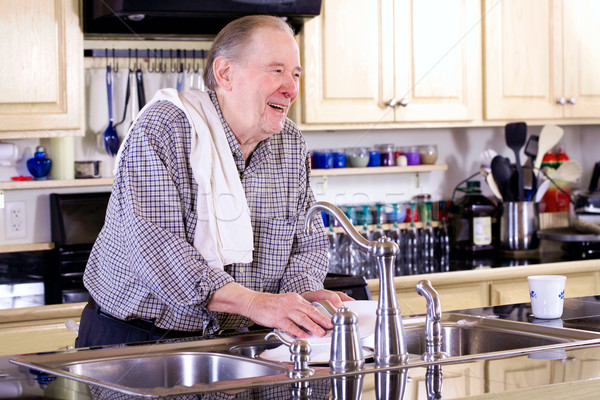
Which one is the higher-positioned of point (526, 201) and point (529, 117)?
point (529, 117)

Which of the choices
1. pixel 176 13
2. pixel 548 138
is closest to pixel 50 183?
pixel 176 13

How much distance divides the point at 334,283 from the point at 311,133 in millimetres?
1100

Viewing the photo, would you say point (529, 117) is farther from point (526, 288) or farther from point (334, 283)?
point (334, 283)

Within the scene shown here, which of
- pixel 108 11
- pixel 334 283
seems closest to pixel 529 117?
pixel 334 283

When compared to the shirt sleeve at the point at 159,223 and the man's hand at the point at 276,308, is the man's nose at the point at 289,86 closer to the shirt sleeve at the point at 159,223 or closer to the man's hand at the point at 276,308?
the shirt sleeve at the point at 159,223

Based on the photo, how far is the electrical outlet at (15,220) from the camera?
3.08 meters

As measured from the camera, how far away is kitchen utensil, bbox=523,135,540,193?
3.56m

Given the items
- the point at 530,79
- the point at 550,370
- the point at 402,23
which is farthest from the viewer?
the point at 530,79

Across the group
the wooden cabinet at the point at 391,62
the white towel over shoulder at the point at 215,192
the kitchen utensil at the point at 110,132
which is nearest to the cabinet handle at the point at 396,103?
the wooden cabinet at the point at 391,62

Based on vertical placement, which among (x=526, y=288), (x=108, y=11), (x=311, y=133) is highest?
(x=108, y=11)

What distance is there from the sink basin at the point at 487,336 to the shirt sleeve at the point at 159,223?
0.41 meters

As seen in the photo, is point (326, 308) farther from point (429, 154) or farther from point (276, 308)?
point (429, 154)

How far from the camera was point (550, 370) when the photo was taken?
125 centimetres

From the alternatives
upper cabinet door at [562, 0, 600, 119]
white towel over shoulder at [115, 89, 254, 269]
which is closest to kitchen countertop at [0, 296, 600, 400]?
white towel over shoulder at [115, 89, 254, 269]
